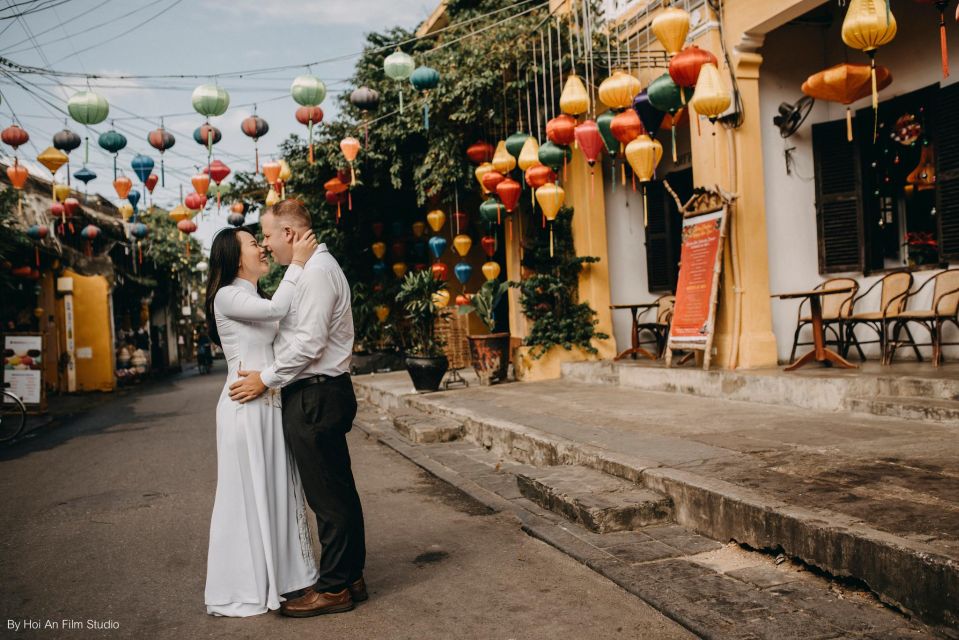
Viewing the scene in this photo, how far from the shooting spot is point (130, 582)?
4.00 meters

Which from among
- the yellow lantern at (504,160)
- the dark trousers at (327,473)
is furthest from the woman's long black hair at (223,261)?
the yellow lantern at (504,160)

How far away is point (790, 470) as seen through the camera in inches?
184

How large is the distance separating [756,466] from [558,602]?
2.01 metres

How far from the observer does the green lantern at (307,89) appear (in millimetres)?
10523

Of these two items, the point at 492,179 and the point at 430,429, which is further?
the point at 492,179

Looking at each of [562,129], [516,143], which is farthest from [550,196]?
[516,143]

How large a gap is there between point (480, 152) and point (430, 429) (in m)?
5.89

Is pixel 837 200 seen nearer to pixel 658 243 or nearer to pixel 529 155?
pixel 658 243

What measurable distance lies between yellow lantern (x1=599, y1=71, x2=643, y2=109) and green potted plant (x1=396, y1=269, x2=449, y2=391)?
4588 mm

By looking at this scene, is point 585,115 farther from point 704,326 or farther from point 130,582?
point 130,582

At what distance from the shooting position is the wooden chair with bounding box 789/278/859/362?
868cm

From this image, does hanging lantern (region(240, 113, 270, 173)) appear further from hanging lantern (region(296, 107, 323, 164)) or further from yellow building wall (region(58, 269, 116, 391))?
yellow building wall (region(58, 269, 116, 391))

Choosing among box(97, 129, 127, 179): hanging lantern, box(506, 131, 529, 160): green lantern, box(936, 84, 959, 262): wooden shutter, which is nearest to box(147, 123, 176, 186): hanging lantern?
box(97, 129, 127, 179): hanging lantern

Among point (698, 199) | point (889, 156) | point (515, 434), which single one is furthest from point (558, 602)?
point (889, 156)
